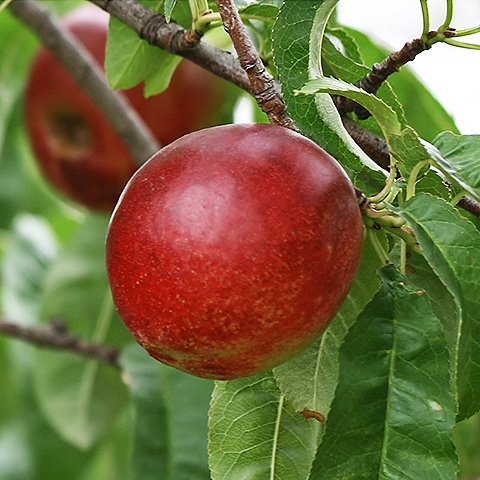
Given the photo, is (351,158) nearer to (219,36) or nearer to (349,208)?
(349,208)

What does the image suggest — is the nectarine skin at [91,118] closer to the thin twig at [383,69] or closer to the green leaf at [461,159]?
the thin twig at [383,69]

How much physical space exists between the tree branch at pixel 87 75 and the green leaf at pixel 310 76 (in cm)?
79

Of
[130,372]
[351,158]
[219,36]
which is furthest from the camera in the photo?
[219,36]

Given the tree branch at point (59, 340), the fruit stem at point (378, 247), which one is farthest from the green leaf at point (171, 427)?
the fruit stem at point (378, 247)

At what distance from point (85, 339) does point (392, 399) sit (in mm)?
1262

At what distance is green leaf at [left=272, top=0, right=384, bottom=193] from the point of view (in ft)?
2.65

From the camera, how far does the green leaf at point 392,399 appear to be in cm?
73

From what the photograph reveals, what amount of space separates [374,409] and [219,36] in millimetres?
1164

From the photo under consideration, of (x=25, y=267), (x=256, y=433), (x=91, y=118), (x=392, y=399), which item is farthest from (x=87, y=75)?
(x=392, y=399)

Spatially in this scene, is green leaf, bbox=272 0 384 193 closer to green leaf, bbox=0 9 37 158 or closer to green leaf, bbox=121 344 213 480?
green leaf, bbox=121 344 213 480

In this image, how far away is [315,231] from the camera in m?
0.72

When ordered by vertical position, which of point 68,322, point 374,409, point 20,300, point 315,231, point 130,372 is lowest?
point 20,300

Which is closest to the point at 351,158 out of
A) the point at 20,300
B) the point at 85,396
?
the point at 85,396

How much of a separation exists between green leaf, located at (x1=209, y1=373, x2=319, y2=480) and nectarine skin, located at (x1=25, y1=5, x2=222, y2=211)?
105 centimetres
